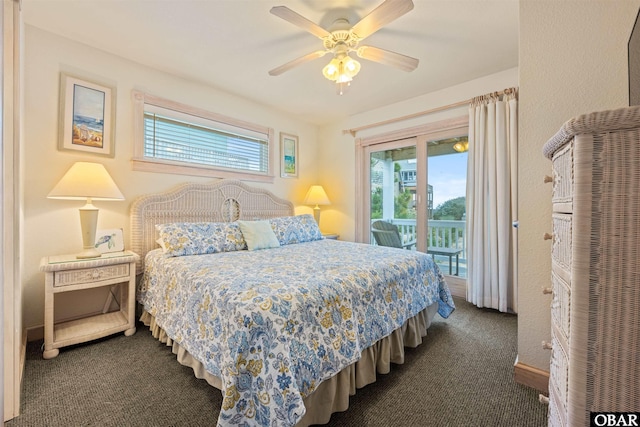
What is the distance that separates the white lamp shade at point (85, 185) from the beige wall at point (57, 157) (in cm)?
22

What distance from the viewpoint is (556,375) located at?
97 centimetres

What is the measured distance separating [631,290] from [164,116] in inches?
141

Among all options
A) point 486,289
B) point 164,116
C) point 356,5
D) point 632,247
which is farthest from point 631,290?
Answer: point 164,116

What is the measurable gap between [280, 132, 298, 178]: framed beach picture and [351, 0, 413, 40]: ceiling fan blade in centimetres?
233

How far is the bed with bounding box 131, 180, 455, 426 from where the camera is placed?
3.65ft

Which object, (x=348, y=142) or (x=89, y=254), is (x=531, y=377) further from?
(x=348, y=142)

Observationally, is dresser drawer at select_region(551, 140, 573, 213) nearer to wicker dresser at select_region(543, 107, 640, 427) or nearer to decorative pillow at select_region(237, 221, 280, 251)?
wicker dresser at select_region(543, 107, 640, 427)

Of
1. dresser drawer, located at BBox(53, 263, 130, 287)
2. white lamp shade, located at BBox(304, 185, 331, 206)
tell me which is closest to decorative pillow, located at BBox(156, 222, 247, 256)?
dresser drawer, located at BBox(53, 263, 130, 287)

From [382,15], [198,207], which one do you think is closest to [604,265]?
[382,15]

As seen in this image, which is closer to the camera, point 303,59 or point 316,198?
point 303,59

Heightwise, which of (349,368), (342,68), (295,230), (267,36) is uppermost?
(267,36)

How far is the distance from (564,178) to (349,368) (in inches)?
51.7

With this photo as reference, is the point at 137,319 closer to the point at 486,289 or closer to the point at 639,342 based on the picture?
the point at 639,342

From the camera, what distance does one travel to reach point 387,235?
3883 mm
